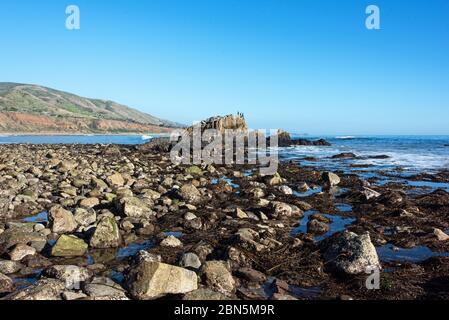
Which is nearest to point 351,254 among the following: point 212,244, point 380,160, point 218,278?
point 218,278

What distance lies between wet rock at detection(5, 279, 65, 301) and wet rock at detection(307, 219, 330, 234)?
6.51 meters

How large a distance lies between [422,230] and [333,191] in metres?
6.25

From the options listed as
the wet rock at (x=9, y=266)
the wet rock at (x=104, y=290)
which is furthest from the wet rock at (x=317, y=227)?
the wet rock at (x=9, y=266)

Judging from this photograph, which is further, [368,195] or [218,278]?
[368,195]

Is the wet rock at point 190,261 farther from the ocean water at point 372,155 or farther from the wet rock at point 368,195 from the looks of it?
the ocean water at point 372,155

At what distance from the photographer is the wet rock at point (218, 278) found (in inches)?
226

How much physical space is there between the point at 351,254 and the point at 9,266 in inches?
255

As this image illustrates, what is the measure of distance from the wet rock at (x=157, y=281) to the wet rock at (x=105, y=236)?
2.40 metres

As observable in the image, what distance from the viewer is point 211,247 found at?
25.6 ft

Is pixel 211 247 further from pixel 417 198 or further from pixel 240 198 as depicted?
A: pixel 417 198

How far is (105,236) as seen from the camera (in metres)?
7.83

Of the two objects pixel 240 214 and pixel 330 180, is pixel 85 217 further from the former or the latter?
pixel 330 180

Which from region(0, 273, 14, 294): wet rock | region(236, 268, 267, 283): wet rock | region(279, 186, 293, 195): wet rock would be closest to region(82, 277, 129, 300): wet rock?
region(0, 273, 14, 294): wet rock

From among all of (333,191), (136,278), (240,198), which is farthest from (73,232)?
(333,191)
